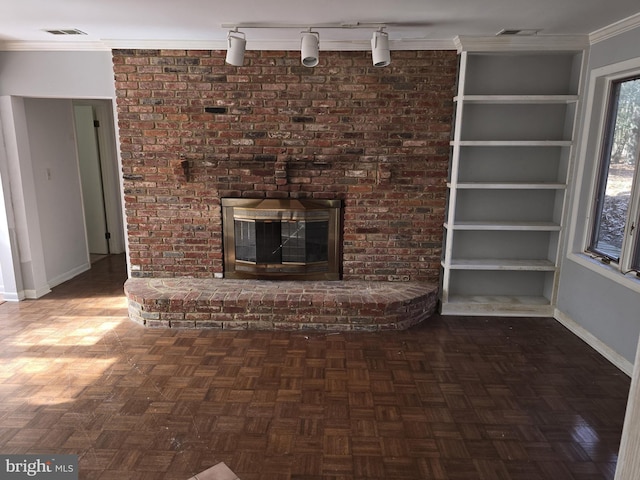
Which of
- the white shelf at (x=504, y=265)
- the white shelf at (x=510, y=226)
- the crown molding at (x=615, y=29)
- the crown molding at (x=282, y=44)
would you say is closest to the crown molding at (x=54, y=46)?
the crown molding at (x=282, y=44)

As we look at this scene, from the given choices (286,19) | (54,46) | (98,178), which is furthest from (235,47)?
(98,178)

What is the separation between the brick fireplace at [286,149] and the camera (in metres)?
3.56

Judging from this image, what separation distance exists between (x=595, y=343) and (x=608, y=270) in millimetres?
562

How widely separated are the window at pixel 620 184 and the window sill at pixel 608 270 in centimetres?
5

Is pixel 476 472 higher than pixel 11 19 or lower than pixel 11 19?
lower

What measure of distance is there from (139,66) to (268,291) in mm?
2173

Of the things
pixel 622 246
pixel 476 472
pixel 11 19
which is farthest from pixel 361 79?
pixel 476 472

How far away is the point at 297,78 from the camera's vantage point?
141 inches

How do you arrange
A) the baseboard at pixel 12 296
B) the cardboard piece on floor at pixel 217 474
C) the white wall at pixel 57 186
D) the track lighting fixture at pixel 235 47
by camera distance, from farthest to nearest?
the white wall at pixel 57 186 → the baseboard at pixel 12 296 → the track lighting fixture at pixel 235 47 → the cardboard piece on floor at pixel 217 474

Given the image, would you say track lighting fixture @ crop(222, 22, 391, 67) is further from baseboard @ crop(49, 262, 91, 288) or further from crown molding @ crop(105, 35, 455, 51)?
A: baseboard @ crop(49, 262, 91, 288)

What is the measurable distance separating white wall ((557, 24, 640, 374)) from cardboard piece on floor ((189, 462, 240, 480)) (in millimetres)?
2507

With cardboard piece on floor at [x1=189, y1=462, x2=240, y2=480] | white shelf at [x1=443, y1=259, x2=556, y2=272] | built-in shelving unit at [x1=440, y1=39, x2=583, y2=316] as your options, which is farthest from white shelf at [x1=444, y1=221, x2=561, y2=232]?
cardboard piece on floor at [x1=189, y1=462, x2=240, y2=480]

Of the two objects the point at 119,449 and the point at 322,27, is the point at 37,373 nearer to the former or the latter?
the point at 119,449

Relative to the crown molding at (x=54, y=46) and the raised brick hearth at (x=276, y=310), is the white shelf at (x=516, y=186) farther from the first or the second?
the crown molding at (x=54, y=46)
